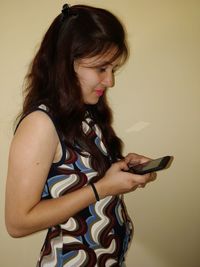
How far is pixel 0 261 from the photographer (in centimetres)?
116

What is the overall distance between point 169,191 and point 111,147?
0.43 m

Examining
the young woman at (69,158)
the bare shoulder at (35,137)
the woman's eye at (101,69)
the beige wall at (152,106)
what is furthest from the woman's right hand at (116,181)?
the beige wall at (152,106)

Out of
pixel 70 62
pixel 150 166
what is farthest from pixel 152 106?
pixel 70 62

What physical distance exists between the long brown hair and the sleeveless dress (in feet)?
0.13

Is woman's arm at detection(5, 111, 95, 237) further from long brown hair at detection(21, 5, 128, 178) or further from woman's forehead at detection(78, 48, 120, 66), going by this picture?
woman's forehead at detection(78, 48, 120, 66)

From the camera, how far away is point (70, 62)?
0.73 meters

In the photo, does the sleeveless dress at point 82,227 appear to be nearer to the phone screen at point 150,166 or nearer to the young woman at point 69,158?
the young woman at point 69,158

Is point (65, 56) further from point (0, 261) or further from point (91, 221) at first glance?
point (0, 261)

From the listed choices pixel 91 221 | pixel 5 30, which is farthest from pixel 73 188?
pixel 5 30

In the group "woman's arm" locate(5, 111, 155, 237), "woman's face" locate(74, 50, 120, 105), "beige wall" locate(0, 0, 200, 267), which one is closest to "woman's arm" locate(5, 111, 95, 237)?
"woman's arm" locate(5, 111, 155, 237)

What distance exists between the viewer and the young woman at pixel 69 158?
2.21 feet

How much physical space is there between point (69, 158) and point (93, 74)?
0.25 m

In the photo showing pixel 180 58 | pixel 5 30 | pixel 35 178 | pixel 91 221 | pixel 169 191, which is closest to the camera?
pixel 35 178

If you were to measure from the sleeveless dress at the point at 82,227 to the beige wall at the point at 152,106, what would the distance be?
0.36m
